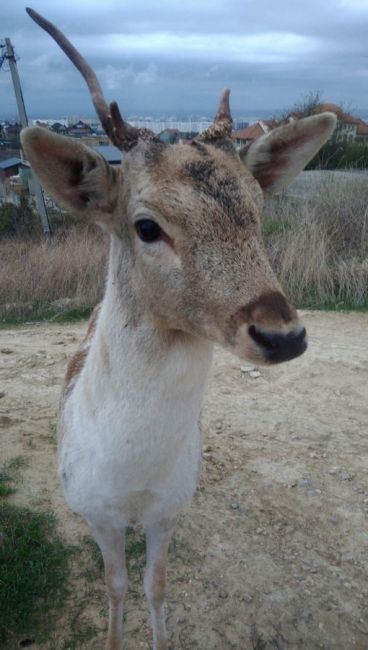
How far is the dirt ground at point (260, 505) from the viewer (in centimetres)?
377

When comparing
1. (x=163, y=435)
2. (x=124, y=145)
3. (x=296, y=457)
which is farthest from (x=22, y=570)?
(x=124, y=145)

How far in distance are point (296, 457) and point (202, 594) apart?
77.3 inches

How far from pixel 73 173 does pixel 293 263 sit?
28.8 ft

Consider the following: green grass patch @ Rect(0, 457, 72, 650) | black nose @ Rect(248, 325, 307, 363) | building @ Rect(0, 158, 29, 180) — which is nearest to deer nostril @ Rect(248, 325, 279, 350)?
black nose @ Rect(248, 325, 307, 363)

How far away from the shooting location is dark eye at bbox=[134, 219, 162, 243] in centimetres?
230

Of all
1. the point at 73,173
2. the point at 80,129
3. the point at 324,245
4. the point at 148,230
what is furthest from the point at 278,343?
the point at 80,129

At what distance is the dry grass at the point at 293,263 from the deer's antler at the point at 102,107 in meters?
7.42

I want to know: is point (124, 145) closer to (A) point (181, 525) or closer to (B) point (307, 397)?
(A) point (181, 525)

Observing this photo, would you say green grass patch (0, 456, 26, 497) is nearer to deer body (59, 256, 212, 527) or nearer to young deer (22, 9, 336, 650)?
young deer (22, 9, 336, 650)

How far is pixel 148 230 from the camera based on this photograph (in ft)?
7.64

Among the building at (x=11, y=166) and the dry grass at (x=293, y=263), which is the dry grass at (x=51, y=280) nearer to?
the dry grass at (x=293, y=263)

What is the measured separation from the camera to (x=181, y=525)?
15.0ft

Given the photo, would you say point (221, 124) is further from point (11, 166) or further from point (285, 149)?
point (11, 166)

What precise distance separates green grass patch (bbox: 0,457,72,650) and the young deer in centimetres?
95
